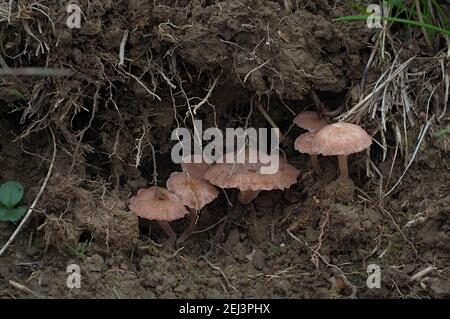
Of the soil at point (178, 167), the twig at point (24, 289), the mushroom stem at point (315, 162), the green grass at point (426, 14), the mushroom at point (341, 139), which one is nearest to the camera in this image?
the twig at point (24, 289)

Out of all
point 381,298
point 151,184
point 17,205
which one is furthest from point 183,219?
point 381,298

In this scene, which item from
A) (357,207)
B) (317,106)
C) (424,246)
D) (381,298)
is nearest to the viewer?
(381,298)

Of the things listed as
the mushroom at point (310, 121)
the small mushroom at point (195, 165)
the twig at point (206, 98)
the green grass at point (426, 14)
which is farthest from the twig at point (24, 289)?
the green grass at point (426, 14)

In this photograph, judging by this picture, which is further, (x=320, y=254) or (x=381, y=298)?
(x=320, y=254)

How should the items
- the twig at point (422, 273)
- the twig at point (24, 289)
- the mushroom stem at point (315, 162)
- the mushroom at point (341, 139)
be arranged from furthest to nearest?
the mushroom stem at point (315, 162), the mushroom at point (341, 139), the twig at point (422, 273), the twig at point (24, 289)

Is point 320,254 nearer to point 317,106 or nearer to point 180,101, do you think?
point 317,106

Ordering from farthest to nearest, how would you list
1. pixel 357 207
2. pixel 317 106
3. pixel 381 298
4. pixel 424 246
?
pixel 317 106
pixel 357 207
pixel 424 246
pixel 381 298

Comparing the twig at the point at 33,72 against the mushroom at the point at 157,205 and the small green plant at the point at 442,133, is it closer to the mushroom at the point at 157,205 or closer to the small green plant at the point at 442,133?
the mushroom at the point at 157,205

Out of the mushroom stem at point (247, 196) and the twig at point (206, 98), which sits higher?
the twig at point (206, 98)
